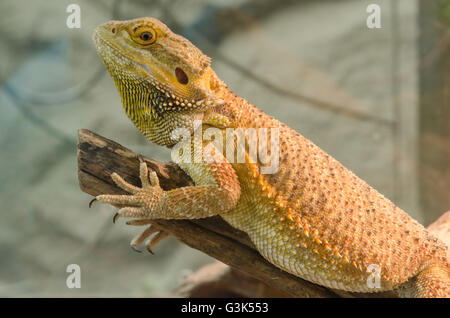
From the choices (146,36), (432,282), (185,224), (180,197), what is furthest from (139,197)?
(432,282)

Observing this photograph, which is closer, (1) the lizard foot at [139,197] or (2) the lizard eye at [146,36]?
(1) the lizard foot at [139,197]

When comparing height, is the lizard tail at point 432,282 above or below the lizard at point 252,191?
below

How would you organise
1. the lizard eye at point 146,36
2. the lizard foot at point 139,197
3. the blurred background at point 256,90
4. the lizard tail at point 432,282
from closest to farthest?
the lizard foot at point 139,197 → the lizard eye at point 146,36 → the lizard tail at point 432,282 → the blurred background at point 256,90

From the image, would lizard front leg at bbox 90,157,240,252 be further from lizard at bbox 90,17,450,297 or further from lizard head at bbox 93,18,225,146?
lizard head at bbox 93,18,225,146

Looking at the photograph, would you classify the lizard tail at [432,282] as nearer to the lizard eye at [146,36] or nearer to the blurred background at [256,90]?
the lizard eye at [146,36]

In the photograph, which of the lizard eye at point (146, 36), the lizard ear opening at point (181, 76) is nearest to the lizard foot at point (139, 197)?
the lizard ear opening at point (181, 76)
